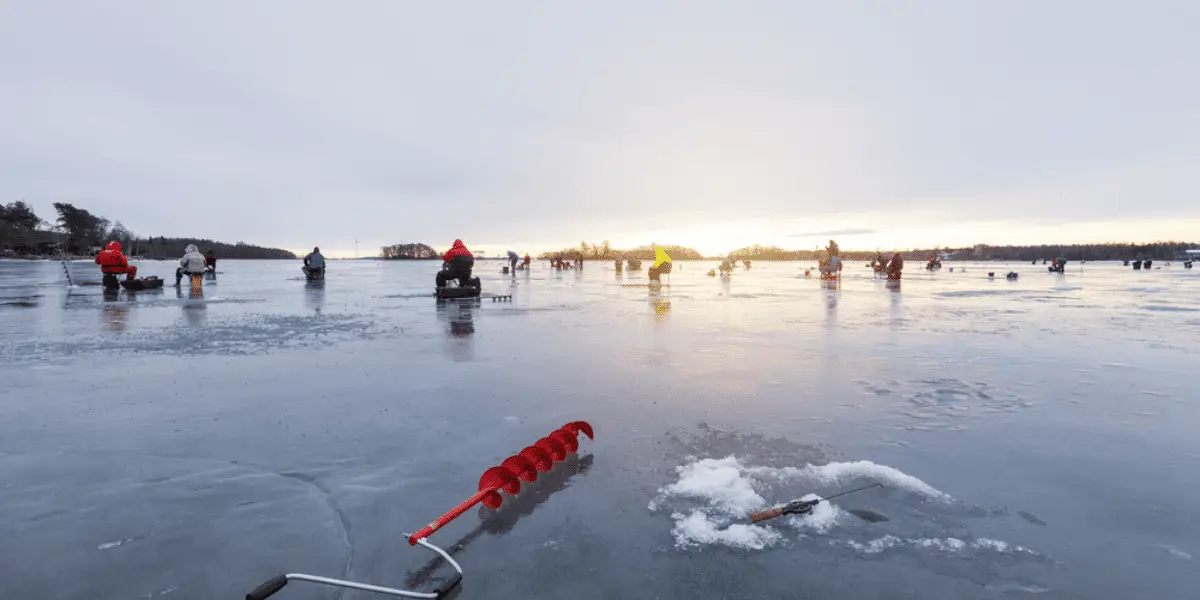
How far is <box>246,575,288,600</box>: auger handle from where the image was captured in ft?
8.32

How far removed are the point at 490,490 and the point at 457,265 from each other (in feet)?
56.7

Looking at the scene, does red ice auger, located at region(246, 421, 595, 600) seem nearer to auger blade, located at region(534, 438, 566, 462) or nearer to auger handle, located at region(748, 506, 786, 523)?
auger blade, located at region(534, 438, 566, 462)

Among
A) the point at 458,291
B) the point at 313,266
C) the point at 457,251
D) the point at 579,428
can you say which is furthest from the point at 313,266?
the point at 579,428

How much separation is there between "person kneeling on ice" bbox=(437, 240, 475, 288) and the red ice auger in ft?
49.9

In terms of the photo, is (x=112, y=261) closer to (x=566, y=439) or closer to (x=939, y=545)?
(x=566, y=439)

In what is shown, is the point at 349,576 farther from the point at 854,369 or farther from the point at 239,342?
the point at 239,342

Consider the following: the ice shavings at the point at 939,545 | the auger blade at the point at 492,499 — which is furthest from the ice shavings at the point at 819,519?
the auger blade at the point at 492,499

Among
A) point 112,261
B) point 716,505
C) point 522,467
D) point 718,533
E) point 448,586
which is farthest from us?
point 112,261

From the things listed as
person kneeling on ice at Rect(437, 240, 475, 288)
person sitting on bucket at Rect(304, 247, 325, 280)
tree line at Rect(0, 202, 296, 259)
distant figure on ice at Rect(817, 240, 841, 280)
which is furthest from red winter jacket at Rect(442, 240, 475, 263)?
tree line at Rect(0, 202, 296, 259)

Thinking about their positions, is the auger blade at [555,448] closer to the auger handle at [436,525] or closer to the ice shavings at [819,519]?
the auger handle at [436,525]

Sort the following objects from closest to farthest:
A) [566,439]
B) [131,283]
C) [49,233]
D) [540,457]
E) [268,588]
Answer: [268,588] → [540,457] → [566,439] → [131,283] → [49,233]

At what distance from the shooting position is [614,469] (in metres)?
4.35

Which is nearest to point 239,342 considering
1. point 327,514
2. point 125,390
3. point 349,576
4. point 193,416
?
point 125,390

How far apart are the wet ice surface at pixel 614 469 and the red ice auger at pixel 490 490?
11 cm
